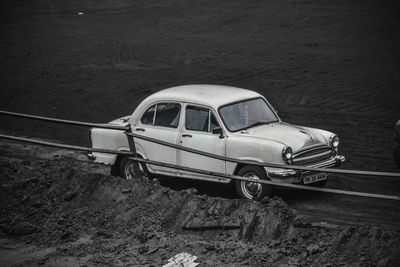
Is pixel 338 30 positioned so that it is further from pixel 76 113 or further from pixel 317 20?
pixel 76 113

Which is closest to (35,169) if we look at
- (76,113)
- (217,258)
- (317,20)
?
(217,258)

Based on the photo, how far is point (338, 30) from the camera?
2477cm

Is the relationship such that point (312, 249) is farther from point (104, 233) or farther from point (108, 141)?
point (108, 141)

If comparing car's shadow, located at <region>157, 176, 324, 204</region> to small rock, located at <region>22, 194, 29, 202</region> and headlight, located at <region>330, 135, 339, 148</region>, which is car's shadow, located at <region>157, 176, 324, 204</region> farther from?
small rock, located at <region>22, 194, 29, 202</region>

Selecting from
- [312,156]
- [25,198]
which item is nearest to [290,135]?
[312,156]

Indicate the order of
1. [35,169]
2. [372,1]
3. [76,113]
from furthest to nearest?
[372,1] < [76,113] < [35,169]

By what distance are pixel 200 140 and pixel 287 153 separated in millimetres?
1585

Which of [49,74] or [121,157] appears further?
[49,74]

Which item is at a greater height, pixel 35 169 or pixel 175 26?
pixel 175 26

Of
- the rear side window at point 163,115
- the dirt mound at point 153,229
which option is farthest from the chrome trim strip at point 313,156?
the dirt mound at point 153,229

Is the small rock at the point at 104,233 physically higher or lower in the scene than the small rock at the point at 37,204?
lower

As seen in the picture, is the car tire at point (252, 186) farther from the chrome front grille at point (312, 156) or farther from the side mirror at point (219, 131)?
the side mirror at point (219, 131)

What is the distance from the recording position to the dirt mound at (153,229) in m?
7.75

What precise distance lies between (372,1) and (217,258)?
21.6 metres
